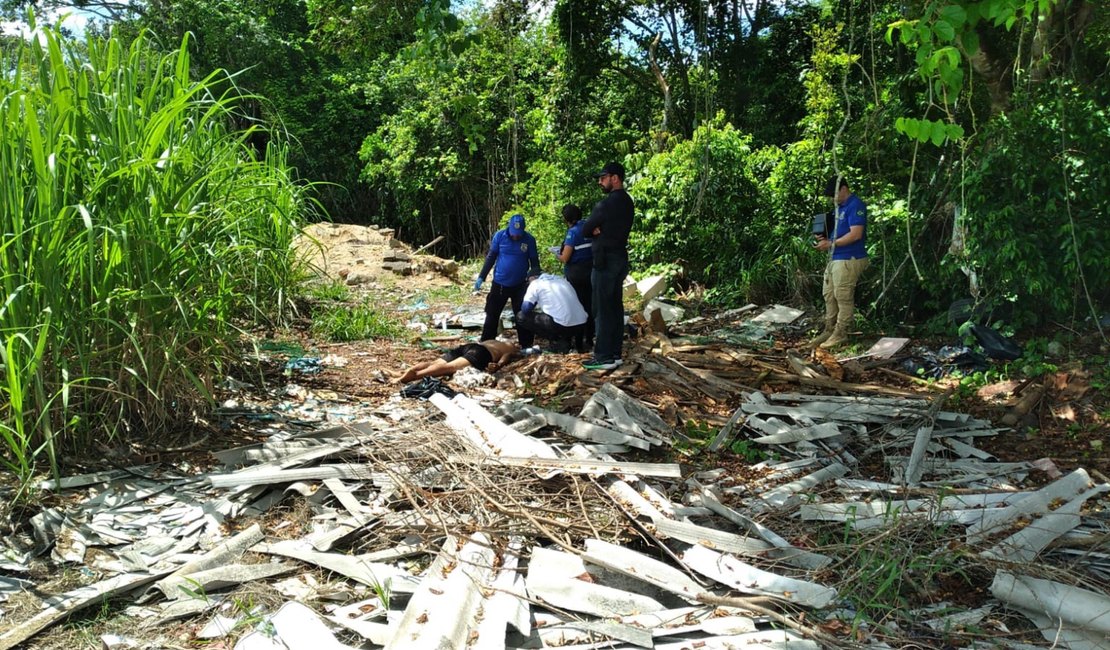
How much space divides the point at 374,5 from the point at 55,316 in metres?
6.17

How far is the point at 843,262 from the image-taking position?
8.11m

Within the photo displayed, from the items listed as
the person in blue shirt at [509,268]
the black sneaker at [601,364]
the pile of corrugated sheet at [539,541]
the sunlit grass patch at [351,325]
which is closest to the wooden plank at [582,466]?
the pile of corrugated sheet at [539,541]

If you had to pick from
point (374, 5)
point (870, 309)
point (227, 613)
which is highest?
point (374, 5)

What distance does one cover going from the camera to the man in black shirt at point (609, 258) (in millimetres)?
6921

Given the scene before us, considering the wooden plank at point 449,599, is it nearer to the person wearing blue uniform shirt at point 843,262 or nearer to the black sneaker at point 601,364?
the black sneaker at point 601,364

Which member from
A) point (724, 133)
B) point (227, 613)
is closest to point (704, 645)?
point (227, 613)

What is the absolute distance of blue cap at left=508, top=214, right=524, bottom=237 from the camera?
8.10 metres

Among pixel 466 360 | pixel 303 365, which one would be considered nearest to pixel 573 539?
pixel 466 360

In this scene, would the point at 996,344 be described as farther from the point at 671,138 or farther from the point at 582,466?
the point at 671,138

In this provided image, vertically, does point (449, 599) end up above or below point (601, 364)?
below

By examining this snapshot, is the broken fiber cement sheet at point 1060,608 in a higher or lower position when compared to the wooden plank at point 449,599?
higher

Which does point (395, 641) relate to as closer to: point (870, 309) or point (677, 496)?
point (677, 496)

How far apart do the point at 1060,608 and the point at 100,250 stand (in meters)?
4.48

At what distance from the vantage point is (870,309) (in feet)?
29.6
